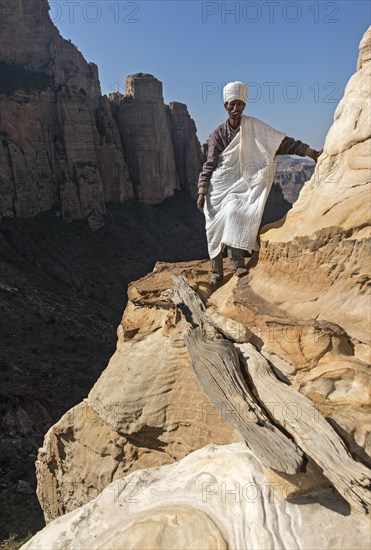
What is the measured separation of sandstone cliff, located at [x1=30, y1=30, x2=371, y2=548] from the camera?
3.59 meters

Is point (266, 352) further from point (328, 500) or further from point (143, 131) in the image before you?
point (143, 131)

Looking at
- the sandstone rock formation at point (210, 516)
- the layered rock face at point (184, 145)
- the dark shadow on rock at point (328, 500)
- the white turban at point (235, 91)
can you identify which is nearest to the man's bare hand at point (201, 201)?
the white turban at point (235, 91)

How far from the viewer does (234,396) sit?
3.87 metres

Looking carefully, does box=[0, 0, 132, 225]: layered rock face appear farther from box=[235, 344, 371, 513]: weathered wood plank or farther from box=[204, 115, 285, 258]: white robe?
box=[235, 344, 371, 513]: weathered wood plank

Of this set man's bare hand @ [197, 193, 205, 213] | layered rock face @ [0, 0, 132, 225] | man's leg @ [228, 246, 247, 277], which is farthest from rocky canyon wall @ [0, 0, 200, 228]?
man's leg @ [228, 246, 247, 277]

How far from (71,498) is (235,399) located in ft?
10.9

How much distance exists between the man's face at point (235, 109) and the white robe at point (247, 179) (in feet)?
0.27

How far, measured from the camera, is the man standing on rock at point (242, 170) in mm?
5047

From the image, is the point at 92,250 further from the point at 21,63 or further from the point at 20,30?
the point at 20,30

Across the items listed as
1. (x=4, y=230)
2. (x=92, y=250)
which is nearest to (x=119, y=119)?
(x=92, y=250)

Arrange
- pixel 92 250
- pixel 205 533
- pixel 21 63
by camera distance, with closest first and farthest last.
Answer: pixel 205 533
pixel 92 250
pixel 21 63

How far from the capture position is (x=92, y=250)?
3594cm

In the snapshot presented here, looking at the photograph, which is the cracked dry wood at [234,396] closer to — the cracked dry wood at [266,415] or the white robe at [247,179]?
the cracked dry wood at [266,415]

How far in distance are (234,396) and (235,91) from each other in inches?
113
